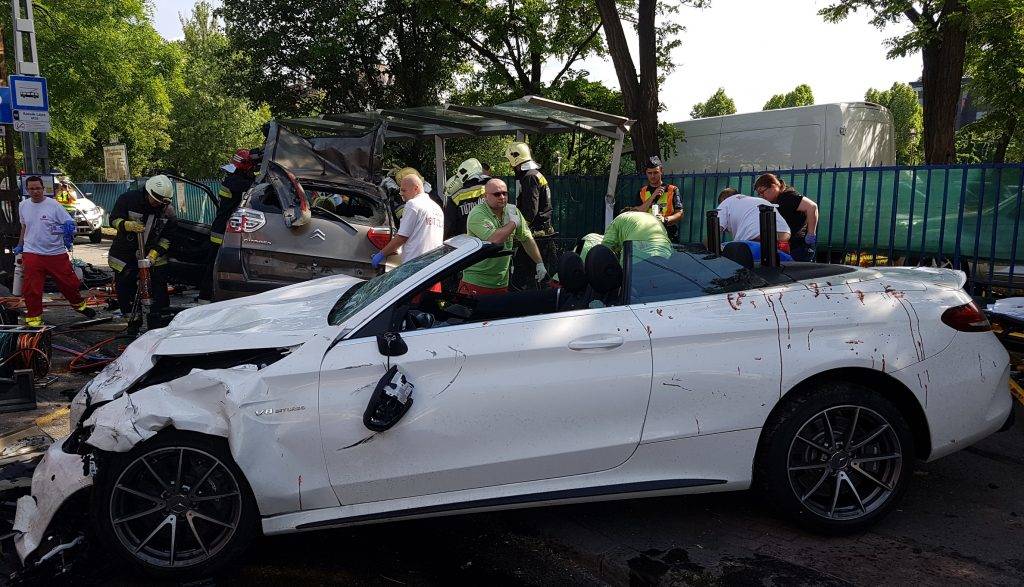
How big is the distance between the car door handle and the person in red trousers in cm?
727

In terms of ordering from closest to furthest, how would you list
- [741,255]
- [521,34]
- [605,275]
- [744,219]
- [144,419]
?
[144,419], [605,275], [741,255], [744,219], [521,34]

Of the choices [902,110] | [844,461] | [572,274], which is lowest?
[844,461]

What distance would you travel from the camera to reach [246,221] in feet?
24.1

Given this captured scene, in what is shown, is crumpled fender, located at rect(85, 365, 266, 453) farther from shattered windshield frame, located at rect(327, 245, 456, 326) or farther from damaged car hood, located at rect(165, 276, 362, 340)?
shattered windshield frame, located at rect(327, 245, 456, 326)

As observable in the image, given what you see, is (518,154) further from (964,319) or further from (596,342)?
(964,319)

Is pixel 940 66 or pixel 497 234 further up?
pixel 940 66

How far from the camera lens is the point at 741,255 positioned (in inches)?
154

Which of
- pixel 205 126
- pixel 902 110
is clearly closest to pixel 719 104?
pixel 902 110

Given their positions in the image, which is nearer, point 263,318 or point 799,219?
point 263,318

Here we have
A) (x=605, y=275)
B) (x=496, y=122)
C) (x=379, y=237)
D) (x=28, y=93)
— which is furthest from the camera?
(x=28, y=93)

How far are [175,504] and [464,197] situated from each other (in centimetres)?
491

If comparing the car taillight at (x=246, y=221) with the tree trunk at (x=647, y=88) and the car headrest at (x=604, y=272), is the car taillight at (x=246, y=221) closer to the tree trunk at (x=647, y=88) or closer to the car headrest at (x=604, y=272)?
the car headrest at (x=604, y=272)

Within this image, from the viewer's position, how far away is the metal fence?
7.54m

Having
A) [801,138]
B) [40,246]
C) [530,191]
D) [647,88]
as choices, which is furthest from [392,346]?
[801,138]
